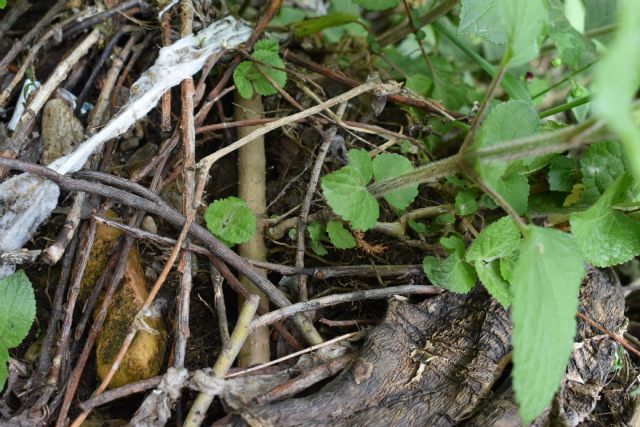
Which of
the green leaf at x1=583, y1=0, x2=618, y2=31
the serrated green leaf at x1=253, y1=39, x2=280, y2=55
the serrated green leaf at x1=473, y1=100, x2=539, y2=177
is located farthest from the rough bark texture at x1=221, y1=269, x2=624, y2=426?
the green leaf at x1=583, y1=0, x2=618, y2=31

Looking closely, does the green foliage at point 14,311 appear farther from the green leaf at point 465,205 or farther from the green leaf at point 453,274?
the green leaf at point 465,205

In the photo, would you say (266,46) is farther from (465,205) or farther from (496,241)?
(496,241)

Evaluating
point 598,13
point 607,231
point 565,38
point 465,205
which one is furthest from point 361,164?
point 598,13

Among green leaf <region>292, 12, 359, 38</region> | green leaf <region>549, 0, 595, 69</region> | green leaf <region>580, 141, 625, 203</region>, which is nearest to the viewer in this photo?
green leaf <region>580, 141, 625, 203</region>

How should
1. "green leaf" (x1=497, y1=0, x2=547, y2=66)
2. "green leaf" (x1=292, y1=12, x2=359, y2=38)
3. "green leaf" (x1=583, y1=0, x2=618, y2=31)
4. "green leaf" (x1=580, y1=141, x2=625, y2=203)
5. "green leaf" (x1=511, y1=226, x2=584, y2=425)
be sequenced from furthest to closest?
1. "green leaf" (x1=583, y1=0, x2=618, y2=31)
2. "green leaf" (x1=292, y1=12, x2=359, y2=38)
3. "green leaf" (x1=580, y1=141, x2=625, y2=203)
4. "green leaf" (x1=497, y1=0, x2=547, y2=66)
5. "green leaf" (x1=511, y1=226, x2=584, y2=425)

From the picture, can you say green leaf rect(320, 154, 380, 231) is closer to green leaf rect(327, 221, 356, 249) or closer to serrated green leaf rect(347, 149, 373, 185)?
serrated green leaf rect(347, 149, 373, 185)

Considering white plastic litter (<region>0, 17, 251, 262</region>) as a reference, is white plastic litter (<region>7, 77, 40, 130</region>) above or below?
above
